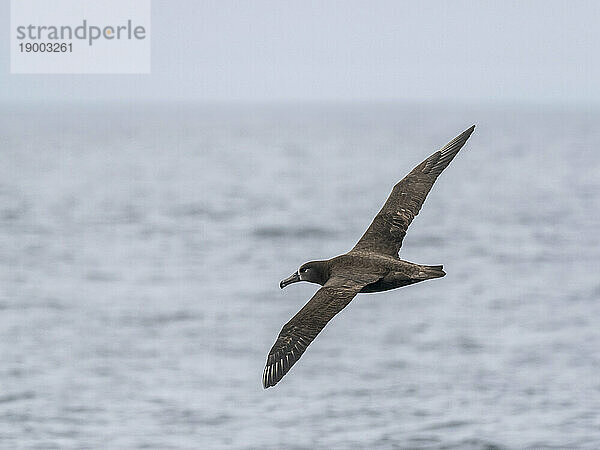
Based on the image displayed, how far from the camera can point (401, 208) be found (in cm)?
1978

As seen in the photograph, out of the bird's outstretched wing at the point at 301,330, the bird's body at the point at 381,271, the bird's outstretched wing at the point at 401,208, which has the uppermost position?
the bird's outstretched wing at the point at 401,208

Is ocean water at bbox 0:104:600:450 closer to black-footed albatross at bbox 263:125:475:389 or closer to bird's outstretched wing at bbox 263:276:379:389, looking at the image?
black-footed albatross at bbox 263:125:475:389

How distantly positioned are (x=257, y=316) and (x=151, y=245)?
2644cm

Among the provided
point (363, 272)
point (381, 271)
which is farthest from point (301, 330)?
point (381, 271)

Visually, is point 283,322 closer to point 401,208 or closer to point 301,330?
point 401,208

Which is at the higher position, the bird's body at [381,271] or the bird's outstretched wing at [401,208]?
the bird's outstretched wing at [401,208]

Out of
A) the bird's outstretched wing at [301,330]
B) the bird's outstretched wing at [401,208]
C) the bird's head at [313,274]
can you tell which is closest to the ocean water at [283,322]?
the bird's outstretched wing at [401,208]

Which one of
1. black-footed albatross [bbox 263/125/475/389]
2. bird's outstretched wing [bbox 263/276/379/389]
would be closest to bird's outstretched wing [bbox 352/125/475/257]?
black-footed albatross [bbox 263/125/475/389]

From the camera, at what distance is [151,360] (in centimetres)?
4206

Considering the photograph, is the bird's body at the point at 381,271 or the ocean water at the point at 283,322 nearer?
the bird's body at the point at 381,271

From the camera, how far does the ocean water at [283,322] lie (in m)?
33.6

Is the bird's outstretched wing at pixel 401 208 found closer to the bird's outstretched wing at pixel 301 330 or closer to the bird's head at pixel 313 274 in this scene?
the bird's head at pixel 313 274

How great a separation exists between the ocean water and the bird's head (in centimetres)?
1347

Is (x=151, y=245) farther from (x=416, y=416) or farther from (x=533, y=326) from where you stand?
(x=416, y=416)
